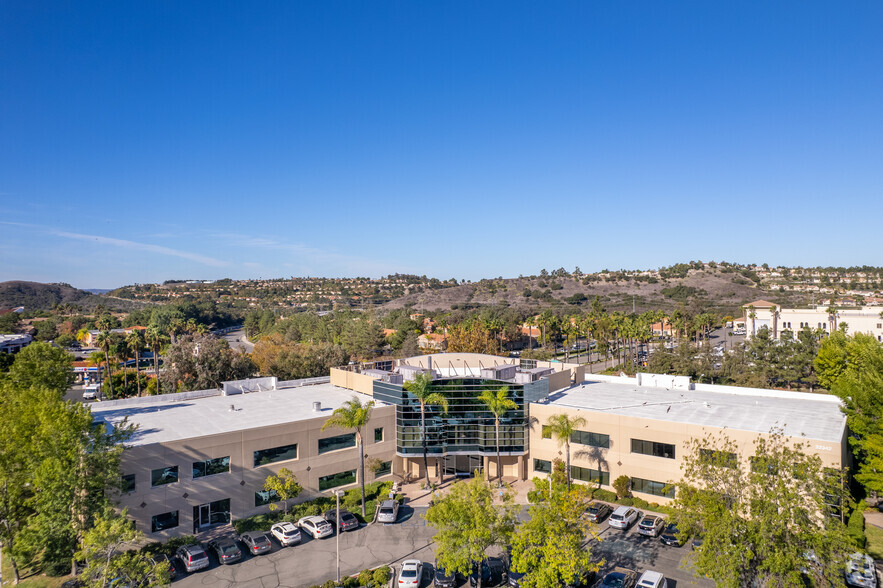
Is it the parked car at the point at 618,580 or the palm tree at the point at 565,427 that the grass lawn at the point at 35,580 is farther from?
the palm tree at the point at 565,427

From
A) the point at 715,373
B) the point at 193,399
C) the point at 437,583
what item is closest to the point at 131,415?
the point at 193,399

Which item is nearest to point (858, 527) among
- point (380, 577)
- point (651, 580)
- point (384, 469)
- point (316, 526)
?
point (651, 580)

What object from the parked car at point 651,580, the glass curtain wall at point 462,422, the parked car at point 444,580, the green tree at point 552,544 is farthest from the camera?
the glass curtain wall at point 462,422

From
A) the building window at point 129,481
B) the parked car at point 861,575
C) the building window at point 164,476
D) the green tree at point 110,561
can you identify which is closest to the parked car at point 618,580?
the parked car at point 861,575

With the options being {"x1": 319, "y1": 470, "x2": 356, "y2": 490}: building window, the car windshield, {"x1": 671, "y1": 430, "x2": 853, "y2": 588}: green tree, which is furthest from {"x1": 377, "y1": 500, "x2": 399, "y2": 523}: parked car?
{"x1": 671, "y1": 430, "x2": 853, "y2": 588}: green tree

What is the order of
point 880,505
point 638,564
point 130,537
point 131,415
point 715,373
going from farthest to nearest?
point 715,373, point 131,415, point 880,505, point 638,564, point 130,537

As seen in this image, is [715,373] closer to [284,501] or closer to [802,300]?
[284,501]

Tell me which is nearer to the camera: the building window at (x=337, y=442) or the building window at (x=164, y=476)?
the building window at (x=164, y=476)
